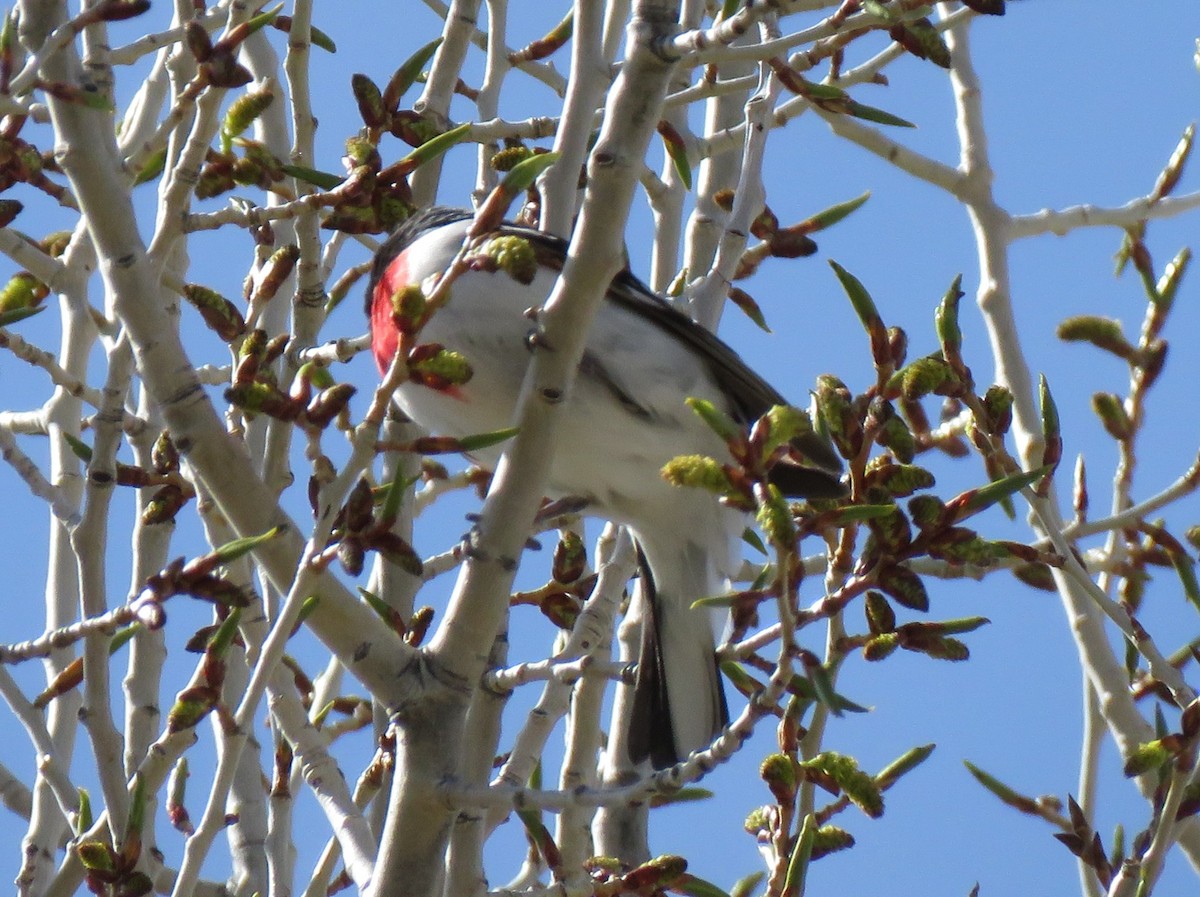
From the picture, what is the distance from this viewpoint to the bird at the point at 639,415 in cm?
321

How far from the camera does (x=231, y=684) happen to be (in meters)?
3.01

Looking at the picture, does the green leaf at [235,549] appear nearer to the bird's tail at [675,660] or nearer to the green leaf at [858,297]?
the green leaf at [858,297]

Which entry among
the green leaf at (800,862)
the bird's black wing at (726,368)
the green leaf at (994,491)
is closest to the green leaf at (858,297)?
the green leaf at (994,491)

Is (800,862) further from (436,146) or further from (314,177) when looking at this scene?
(314,177)

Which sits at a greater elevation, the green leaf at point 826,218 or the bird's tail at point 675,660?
the green leaf at point 826,218

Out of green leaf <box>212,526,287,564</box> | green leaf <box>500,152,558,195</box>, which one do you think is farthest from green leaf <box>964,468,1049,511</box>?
green leaf <box>212,526,287,564</box>

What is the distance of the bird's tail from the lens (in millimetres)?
3225

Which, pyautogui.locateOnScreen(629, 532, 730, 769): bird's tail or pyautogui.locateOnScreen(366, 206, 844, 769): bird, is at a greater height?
pyautogui.locateOnScreen(366, 206, 844, 769): bird

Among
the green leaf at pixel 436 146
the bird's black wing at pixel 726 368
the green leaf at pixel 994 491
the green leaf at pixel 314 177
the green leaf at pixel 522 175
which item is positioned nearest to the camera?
A: the green leaf at pixel 994 491

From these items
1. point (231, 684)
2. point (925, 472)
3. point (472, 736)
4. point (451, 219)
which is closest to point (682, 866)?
point (472, 736)

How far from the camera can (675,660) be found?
333 centimetres

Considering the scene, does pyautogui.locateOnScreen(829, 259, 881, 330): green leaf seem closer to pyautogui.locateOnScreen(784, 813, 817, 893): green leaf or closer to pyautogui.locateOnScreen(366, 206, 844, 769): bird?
pyautogui.locateOnScreen(784, 813, 817, 893): green leaf

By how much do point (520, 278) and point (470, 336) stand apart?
1.35 meters

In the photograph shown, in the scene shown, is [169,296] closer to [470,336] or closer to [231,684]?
[470,336]
